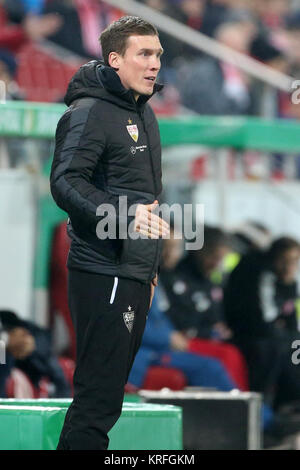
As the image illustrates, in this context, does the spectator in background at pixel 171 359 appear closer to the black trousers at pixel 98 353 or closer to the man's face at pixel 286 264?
the man's face at pixel 286 264

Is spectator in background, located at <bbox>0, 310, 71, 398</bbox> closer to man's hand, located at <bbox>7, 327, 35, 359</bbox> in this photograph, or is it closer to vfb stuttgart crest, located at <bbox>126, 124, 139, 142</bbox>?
man's hand, located at <bbox>7, 327, 35, 359</bbox>

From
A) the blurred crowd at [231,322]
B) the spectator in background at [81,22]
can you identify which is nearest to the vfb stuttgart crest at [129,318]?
the blurred crowd at [231,322]

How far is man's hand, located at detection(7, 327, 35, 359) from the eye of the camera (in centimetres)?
748

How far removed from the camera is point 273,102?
39.2 feet

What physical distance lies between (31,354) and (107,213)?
353cm

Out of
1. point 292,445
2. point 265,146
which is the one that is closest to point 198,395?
point 292,445

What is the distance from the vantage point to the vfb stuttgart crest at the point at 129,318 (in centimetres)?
431

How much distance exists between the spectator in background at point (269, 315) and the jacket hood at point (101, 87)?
468 centimetres

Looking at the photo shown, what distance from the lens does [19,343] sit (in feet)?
24.6

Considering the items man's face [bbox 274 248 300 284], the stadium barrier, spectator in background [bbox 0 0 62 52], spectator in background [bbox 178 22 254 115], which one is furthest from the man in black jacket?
spectator in background [bbox 178 22 254 115]

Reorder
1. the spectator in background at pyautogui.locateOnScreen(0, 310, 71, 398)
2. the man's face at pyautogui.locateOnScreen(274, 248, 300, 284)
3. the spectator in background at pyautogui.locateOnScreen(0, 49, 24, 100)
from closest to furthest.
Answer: the spectator in background at pyautogui.locateOnScreen(0, 310, 71, 398)
the man's face at pyautogui.locateOnScreen(274, 248, 300, 284)
the spectator in background at pyautogui.locateOnScreen(0, 49, 24, 100)

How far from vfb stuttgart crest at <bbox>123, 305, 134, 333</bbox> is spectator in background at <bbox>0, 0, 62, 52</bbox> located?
255 inches

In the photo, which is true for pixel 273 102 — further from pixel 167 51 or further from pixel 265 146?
pixel 265 146

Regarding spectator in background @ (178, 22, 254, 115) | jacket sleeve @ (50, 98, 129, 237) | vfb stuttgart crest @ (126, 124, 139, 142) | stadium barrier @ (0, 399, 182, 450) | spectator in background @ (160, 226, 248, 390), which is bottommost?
stadium barrier @ (0, 399, 182, 450)
